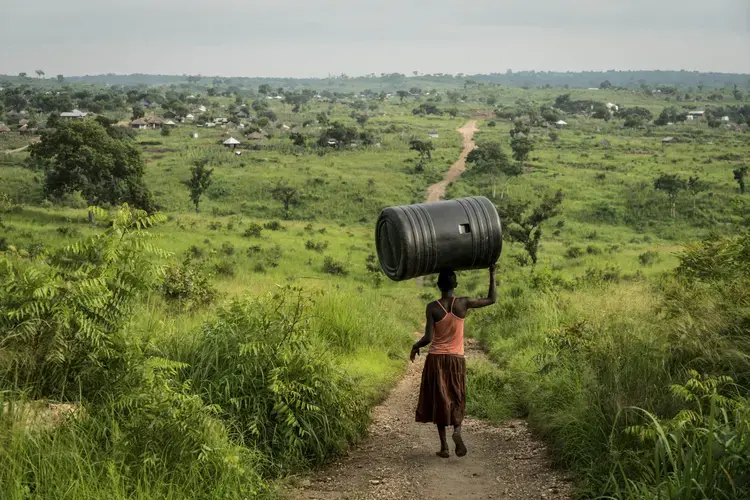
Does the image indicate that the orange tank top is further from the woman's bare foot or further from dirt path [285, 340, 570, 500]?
dirt path [285, 340, 570, 500]

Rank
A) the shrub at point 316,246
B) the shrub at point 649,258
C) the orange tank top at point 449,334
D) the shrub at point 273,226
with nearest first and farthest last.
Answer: the orange tank top at point 449,334, the shrub at point 649,258, the shrub at point 316,246, the shrub at point 273,226

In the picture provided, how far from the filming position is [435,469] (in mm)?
5988

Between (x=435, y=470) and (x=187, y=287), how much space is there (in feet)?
17.9

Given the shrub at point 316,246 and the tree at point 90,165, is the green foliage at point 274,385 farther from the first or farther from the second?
the tree at point 90,165

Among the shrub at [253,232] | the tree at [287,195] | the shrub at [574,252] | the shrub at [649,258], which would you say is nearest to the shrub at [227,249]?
the shrub at [253,232]

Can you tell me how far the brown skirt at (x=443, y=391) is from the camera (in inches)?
245

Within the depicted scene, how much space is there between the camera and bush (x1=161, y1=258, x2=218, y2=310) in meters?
9.96

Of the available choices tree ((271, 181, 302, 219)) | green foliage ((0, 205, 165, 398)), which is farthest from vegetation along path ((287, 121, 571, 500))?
tree ((271, 181, 302, 219))

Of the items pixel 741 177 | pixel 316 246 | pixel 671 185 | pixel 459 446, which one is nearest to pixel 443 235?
pixel 459 446

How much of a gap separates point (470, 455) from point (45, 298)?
12.6 feet

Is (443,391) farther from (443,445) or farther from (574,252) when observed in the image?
(574,252)

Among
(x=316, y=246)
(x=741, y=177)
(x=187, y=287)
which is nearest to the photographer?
(x=187, y=287)

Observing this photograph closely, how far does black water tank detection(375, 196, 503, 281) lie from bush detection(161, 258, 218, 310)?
4.56 metres

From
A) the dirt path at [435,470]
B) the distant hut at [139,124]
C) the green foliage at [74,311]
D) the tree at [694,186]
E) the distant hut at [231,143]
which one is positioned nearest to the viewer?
the green foliage at [74,311]
